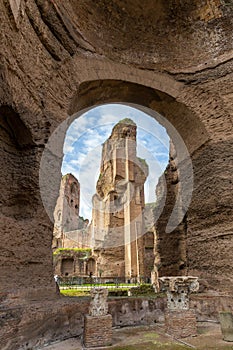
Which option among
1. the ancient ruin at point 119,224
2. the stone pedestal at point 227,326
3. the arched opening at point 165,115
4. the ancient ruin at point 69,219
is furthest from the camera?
the ancient ruin at point 69,219

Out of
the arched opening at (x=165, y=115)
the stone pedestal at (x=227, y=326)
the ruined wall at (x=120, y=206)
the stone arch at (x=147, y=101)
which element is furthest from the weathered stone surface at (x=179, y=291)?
the ruined wall at (x=120, y=206)

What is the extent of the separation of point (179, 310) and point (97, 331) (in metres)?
1.60

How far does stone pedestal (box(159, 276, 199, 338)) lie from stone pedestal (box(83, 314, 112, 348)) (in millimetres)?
1207

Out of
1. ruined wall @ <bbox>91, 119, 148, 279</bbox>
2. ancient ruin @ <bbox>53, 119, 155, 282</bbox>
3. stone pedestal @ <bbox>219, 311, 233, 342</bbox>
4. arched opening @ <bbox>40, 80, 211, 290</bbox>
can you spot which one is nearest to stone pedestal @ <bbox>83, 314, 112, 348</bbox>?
stone pedestal @ <bbox>219, 311, 233, 342</bbox>

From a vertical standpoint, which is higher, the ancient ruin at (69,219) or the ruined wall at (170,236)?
the ancient ruin at (69,219)

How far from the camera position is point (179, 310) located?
496 centimetres

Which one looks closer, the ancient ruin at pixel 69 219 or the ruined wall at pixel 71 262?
the ruined wall at pixel 71 262

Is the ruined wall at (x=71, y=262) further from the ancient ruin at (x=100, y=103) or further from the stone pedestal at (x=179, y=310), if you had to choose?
the stone pedestal at (x=179, y=310)

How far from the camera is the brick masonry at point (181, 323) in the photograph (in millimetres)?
4773

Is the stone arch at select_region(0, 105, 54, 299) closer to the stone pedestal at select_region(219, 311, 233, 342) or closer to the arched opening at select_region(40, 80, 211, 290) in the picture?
the arched opening at select_region(40, 80, 211, 290)

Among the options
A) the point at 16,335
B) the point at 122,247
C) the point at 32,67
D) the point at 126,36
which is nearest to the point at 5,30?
the point at 32,67

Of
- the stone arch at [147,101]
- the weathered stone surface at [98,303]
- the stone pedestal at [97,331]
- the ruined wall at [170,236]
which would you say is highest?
the stone arch at [147,101]

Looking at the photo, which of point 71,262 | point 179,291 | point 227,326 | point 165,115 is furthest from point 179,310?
point 71,262

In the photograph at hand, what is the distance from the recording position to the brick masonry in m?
4.77
